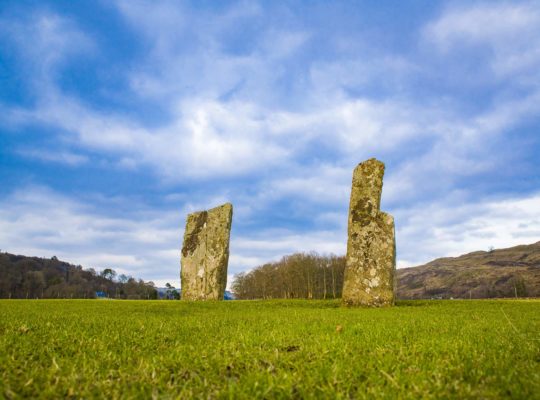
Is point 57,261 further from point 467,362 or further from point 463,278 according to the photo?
point 467,362

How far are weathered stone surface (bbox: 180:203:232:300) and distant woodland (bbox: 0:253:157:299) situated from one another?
256 ft

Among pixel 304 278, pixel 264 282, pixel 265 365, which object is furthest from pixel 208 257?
pixel 264 282

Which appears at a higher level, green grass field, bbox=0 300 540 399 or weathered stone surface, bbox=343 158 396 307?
weathered stone surface, bbox=343 158 396 307

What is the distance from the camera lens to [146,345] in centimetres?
514

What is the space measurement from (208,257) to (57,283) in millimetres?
132980

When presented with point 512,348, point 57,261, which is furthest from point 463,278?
point 512,348

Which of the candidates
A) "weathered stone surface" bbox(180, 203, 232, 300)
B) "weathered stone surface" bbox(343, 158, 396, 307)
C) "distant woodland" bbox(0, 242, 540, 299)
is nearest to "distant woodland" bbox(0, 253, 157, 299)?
"distant woodland" bbox(0, 242, 540, 299)

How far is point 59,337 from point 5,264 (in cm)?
17224

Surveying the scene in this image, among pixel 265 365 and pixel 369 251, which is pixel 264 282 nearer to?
pixel 369 251

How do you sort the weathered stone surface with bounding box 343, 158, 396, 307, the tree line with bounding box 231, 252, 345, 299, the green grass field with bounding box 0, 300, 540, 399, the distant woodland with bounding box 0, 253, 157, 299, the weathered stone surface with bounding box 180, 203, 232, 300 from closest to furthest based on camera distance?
the green grass field with bounding box 0, 300, 540, 399 < the weathered stone surface with bounding box 343, 158, 396, 307 < the weathered stone surface with bounding box 180, 203, 232, 300 < the tree line with bounding box 231, 252, 345, 299 < the distant woodland with bounding box 0, 253, 157, 299

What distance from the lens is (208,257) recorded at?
27109mm

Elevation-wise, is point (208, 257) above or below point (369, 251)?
above

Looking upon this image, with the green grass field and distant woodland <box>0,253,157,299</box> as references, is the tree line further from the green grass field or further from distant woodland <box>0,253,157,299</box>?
the green grass field

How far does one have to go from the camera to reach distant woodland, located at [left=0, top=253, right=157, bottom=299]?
124938 mm
